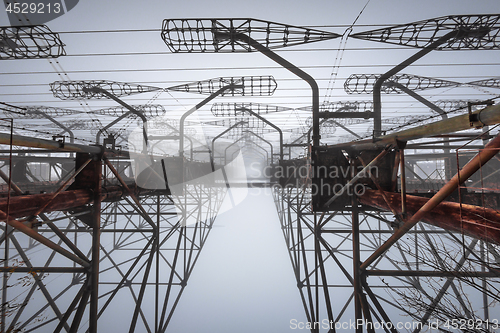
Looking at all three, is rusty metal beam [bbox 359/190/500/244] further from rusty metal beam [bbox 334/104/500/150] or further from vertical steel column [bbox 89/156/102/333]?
vertical steel column [bbox 89/156/102/333]

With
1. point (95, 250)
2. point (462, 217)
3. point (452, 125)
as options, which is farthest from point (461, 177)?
point (95, 250)

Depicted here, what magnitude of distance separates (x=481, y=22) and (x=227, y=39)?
25.3ft

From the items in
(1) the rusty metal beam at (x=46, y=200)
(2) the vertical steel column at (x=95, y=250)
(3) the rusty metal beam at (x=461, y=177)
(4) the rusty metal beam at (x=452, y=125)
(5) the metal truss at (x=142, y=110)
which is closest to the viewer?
(4) the rusty metal beam at (x=452, y=125)

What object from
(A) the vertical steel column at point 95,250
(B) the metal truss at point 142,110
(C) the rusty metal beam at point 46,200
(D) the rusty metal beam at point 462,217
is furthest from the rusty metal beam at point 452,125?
(B) the metal truss at point 142,110

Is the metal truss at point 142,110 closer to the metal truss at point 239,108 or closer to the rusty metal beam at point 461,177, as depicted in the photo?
the metal truss at point 239,108

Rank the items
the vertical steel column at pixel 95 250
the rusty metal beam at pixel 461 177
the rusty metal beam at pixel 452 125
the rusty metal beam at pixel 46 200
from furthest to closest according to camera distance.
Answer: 1. the vertical steel column at pixel 95 250
2. the rusty metal beam at pixel 46 200
3. the rusty metal beam at pixel 461 177
4. the rusty metal beam at pixel 452 125

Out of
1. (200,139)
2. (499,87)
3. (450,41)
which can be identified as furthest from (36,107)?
(499,87)

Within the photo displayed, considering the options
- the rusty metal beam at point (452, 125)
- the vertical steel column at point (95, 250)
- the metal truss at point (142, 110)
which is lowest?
the vertical steel column at point (95, 250)

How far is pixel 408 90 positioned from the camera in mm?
10438

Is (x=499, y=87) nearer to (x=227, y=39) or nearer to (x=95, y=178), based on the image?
(x=227, y=39)

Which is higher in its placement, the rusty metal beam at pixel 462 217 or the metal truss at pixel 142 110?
the metal truss at pixel 142 110

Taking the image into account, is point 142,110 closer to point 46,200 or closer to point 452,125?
point 46,200

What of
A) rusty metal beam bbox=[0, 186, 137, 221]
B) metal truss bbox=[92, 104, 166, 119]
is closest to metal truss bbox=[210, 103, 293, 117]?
metal truss bbox=[92, 104, 166, 119]

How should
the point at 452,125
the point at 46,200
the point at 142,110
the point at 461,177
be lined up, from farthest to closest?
the point at 142,110
the point at 46,200
the point at 452,125
the point at 461,177
